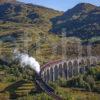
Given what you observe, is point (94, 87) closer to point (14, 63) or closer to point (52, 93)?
point (52, 93)

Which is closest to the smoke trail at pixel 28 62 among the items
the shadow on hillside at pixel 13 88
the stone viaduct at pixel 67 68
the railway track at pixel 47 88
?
the stone viaduct at pixel 67 68

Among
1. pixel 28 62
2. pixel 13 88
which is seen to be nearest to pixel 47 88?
pixel 13 88

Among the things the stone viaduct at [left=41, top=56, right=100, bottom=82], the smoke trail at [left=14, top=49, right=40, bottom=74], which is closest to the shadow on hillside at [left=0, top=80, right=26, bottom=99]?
the stone viaduct at [left=41, top=56, right=100, bottom=82]

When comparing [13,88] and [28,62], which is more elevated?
[28,62]

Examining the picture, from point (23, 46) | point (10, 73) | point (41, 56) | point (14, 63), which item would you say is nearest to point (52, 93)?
point (10, 73)

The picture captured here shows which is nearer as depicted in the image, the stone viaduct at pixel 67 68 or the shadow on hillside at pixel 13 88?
the shadow on hillside at pixel 13 88

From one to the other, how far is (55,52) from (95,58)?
785 inches

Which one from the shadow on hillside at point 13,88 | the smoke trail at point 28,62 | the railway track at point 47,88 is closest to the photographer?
the railway track at point 47,88

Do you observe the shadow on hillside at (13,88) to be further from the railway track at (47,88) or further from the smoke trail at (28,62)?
the smoke trail at (28,62)

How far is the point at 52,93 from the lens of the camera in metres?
75.8

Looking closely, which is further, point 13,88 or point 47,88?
point 13,88

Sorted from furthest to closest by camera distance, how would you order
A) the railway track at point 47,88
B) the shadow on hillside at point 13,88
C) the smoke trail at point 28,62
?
the smoke trail at point 28,62 < the shadow on hillside at point 13,88 < the railway track at point 47,88

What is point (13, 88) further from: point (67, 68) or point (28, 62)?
point (67, 68)

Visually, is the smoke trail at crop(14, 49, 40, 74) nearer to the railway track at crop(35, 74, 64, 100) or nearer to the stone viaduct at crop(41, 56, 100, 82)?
the stone viaduct at crop(41, 56, 100, 82)
